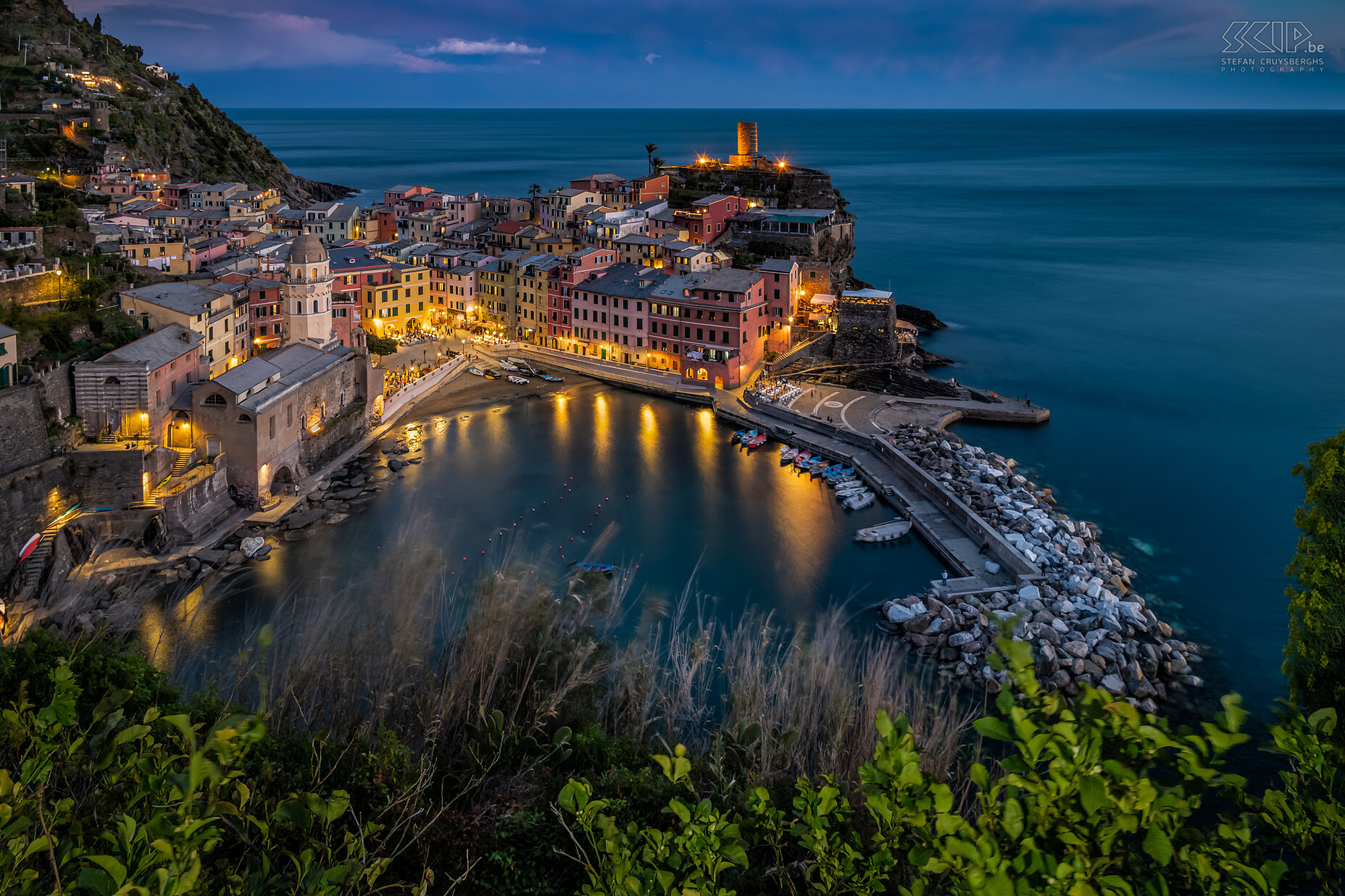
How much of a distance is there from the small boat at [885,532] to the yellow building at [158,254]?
20.5 meters

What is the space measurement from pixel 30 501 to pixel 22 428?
132 cm

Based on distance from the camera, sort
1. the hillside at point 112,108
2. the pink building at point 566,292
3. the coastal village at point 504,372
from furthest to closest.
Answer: the hillside at point 112,108 < the pink building at point 566,292 < the coastal village at point 504,372

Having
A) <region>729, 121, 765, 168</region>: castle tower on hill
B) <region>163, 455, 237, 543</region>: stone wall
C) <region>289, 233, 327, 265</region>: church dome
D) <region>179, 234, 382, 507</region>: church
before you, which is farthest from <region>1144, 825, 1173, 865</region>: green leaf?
<region>729, 121, 765, 168</region>: castle tower on hill

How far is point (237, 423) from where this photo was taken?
19188 mm

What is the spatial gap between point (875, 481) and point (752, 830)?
16961mm

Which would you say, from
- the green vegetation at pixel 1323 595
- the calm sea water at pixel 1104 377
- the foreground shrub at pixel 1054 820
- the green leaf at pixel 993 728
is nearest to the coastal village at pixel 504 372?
the green leaf at pixel 993 728

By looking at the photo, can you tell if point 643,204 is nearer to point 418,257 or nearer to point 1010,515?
point 418,257

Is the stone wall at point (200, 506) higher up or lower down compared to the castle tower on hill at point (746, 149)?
lower down

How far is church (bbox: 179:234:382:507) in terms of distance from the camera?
1928cm

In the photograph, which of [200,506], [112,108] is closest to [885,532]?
[200,506]

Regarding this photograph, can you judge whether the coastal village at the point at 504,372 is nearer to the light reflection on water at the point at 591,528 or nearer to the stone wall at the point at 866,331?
the stone wall at the point at 866,331

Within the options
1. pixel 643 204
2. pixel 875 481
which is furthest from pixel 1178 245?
pixel 875 481

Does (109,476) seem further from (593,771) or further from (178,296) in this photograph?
(593,771)

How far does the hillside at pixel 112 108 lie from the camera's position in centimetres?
4322
